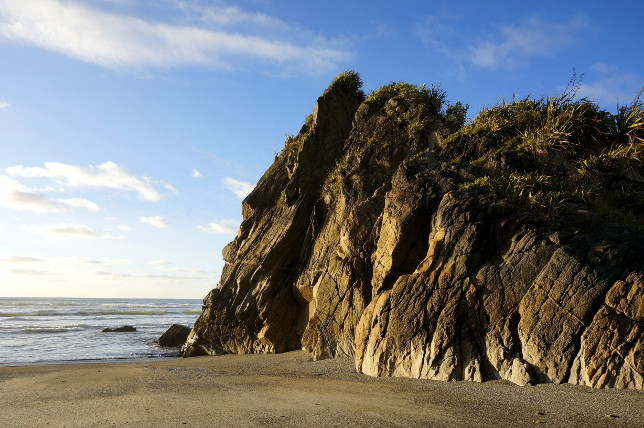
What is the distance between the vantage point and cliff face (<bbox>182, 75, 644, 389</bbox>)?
931 centimetres

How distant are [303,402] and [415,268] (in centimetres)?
479

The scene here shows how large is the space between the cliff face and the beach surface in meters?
0.69

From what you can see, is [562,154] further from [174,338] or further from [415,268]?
[174,338]

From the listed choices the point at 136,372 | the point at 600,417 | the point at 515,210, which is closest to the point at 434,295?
the point at 515,210

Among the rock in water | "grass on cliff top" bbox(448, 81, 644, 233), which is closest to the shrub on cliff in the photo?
"grass on cliff top" bbox(448, 81, 644, 233)

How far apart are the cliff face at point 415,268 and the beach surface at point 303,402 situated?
2.26 ft

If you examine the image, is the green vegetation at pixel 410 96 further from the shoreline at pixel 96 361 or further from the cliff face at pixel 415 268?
the shoreline at pixel 96 361

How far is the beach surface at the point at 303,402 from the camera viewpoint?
25.0 feet

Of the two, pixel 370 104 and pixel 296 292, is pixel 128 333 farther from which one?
pixel 370 104

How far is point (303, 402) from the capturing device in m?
9.00

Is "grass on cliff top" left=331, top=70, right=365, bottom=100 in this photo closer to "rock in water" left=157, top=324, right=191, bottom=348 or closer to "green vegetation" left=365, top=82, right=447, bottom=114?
"green vegetation" left=365, top=82, right=447, bottom=114

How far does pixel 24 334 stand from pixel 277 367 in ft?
69.5

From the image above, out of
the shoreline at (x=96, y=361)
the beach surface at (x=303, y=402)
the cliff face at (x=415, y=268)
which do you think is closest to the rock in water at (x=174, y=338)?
the shoreline at (x=96, y=361)

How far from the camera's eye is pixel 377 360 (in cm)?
1123
